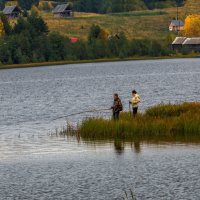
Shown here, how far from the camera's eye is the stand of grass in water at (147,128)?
55.5 m

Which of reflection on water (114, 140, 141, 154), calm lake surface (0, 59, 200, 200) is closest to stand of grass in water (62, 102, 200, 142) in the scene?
reflection on water (114, 140, 141, 154)

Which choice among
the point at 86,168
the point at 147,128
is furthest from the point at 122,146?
the point at 86,168

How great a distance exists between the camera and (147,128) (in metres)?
55.9

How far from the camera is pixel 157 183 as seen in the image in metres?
41.6

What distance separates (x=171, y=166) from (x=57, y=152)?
10.3 metres

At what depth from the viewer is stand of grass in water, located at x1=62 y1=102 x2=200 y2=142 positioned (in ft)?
182

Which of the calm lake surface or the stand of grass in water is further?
the stand of grass in water

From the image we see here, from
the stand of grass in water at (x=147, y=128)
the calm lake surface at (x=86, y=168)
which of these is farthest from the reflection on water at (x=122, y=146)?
the stand of grass in water at (x=147, y=128)

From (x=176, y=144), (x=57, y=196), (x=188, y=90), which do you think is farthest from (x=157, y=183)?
(x=188, y=90)

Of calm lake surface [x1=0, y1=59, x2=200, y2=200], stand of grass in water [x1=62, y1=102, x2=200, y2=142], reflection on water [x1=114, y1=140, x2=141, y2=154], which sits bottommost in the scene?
calm lake surface [x1=0, y1=59, x2=200, y2=200]

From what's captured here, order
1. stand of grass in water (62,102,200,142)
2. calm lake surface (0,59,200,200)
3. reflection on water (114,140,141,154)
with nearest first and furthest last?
calm lake surface (0,59,200,200)
reflection on water (114,140,141,154)
stand of grass in water (62,102,200,142)

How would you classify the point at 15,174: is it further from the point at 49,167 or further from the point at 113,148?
the point at 113,148

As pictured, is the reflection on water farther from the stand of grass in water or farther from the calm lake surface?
the stand of grass in water

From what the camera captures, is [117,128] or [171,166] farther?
[117,128]
